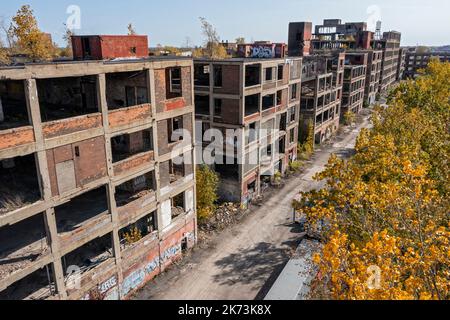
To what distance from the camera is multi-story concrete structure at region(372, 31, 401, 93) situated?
117625 mm

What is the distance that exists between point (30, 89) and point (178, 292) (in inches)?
786

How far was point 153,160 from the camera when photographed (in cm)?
2822

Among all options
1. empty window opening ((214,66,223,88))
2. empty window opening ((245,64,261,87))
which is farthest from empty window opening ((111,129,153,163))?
empty window opening ((245,64,261,87))

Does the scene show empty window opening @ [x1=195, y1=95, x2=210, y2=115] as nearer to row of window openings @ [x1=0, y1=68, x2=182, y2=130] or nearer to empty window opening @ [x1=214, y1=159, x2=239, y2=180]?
empty window opening @ [x1=214, y1=159, x2=239, y2=180]

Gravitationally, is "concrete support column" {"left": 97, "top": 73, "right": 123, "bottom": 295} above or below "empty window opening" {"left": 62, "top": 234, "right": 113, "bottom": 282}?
above

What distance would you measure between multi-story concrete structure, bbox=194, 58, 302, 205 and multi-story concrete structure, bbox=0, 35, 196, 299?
764 cm

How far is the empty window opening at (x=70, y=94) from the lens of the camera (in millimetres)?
28688

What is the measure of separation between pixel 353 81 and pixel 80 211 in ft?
247

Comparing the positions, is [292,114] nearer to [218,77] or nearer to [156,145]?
[218,77]

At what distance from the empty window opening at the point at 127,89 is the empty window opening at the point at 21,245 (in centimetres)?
1147

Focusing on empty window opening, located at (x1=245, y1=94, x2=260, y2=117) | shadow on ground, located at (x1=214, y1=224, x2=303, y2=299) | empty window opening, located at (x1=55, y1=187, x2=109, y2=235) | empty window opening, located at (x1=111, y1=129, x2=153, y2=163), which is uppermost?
empty window opening, located at (x1=245, y1=94, x2=260, y2=117)

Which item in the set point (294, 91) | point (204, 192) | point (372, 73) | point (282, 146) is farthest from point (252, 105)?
point (372, 73)

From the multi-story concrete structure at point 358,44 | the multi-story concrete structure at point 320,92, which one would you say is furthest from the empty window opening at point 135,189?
the multi-story concrete structure at point 358,44
